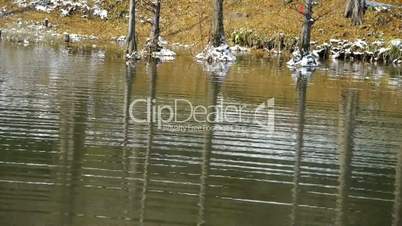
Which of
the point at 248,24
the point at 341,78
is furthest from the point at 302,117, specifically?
the point at 248,24

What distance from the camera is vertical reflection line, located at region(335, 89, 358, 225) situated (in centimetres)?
715

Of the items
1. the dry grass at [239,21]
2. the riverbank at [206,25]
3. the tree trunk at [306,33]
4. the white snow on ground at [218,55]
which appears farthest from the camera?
the dry grass at [239,21]

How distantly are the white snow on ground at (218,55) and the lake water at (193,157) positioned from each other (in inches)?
545

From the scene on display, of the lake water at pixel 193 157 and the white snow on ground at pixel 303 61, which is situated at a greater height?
the white snow on ground at pixel 303 61

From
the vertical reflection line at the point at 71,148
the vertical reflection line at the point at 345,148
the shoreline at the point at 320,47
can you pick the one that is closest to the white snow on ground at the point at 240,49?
the shoreline at the point at 320,47

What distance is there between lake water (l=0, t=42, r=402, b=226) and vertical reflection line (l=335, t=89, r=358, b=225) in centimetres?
3

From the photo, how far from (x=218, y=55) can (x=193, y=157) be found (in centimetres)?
2353

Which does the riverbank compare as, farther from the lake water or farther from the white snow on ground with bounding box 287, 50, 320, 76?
the lake water

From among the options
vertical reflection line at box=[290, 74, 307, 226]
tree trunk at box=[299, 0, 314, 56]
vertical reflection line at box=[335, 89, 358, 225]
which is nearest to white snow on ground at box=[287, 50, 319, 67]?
tree trunk at box=[299, 0, 314, 56]

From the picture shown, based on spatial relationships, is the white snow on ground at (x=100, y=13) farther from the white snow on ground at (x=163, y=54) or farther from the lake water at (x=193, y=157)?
the lake water at (x=193, y=157)

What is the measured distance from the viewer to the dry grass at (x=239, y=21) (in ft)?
136

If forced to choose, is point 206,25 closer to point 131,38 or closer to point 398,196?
point 131,38

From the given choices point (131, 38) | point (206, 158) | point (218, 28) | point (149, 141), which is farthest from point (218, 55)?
point (206, 158)

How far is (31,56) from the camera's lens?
27328mm
